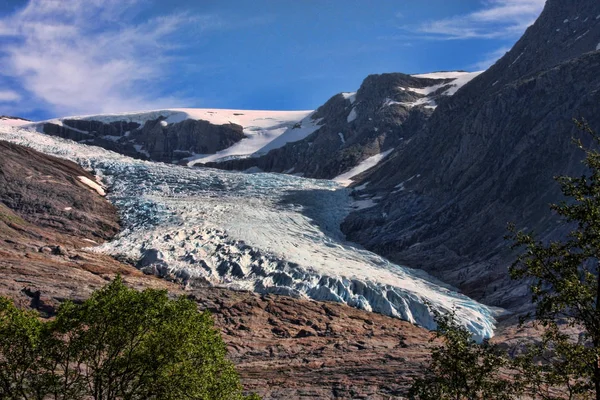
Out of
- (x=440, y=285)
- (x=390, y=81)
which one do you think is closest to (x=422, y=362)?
(x=440, y=285)

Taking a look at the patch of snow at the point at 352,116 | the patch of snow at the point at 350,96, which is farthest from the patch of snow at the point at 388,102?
the patch of snow at the point at 350,96

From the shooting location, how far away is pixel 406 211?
2416 inches

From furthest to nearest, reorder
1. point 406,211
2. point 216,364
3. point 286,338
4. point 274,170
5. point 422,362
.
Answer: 1. point 274,170
2. point 406,211
3. point 286,338
4. point 422,362
5. point 216,364

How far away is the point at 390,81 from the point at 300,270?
89.6m

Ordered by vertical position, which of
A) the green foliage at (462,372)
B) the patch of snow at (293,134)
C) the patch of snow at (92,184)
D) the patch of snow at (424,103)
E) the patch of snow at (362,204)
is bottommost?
the green foliage at (462,372)

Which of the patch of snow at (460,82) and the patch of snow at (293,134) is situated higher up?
the patch of snow at (460,82)

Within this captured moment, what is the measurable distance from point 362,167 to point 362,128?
16.9 metres

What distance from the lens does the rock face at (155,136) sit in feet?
414

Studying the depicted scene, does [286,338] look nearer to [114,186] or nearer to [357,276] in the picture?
[357,276]

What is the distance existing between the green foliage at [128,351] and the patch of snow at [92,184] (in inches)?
1921

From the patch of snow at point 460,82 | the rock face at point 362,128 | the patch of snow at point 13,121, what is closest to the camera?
the rock face at point 362,128

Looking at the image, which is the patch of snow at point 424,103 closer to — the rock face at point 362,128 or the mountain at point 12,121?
the rock face at point 362,128

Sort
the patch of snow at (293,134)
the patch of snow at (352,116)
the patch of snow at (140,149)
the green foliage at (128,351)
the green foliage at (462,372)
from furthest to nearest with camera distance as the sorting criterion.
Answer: the patch of snow at (293,134)
the patch of snow at (140,149)
the patch of snow at (352,116)
the green foliage at (128,351)
the green foliage at (462,372)

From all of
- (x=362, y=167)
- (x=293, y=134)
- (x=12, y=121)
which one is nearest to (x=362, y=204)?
(x=362, y=167)
